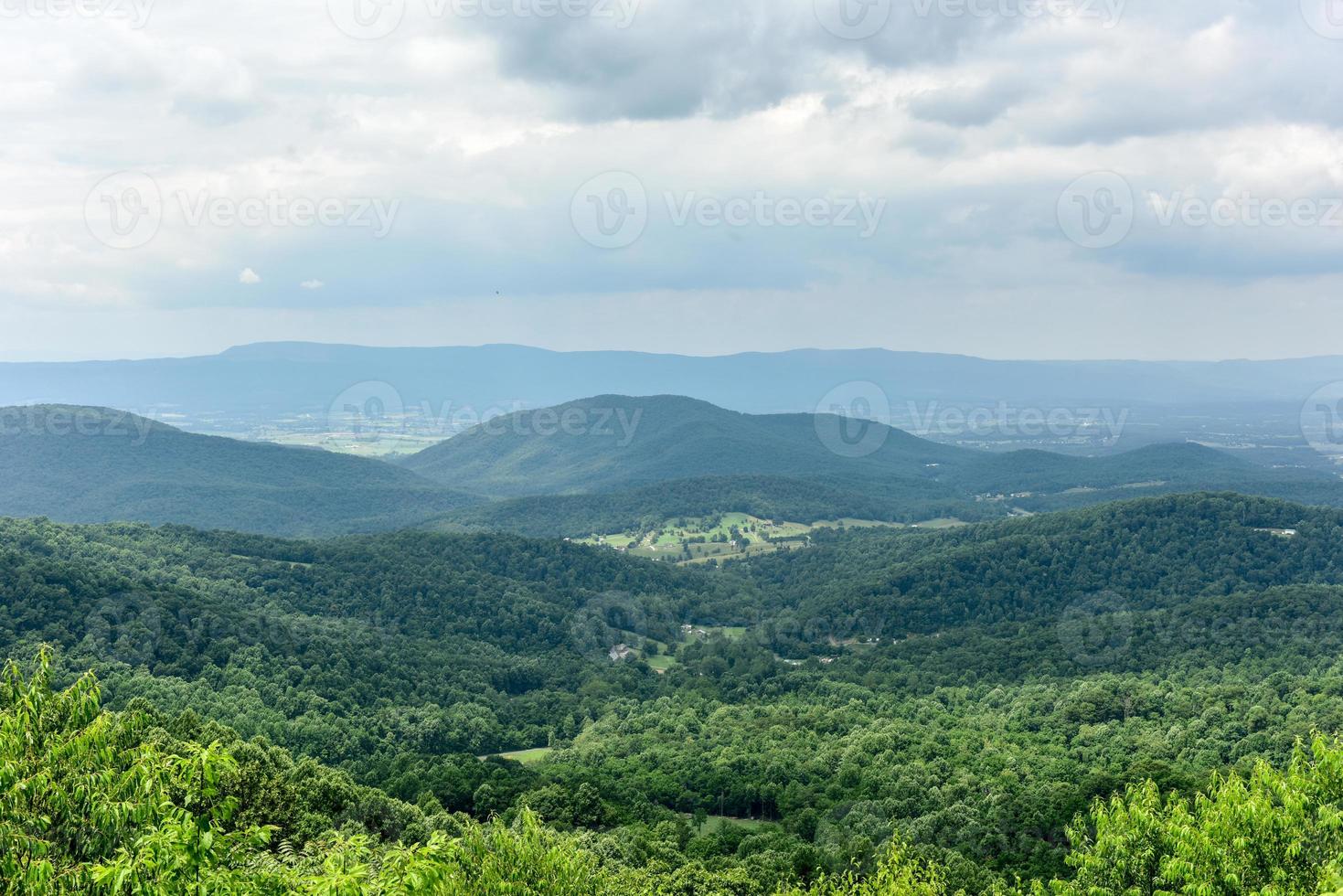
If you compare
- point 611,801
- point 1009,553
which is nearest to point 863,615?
point 1009,553

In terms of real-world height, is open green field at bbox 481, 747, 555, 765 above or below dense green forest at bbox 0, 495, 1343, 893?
below

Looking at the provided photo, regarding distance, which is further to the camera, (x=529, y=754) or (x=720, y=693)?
(x=720, y=693)

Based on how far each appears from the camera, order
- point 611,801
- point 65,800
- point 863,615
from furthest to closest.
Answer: point 863,615, point 611,801, point 65,800

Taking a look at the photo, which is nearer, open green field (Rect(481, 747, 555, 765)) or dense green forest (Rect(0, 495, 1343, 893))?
dense green forest (Rect(0, 495, 1343, 893))

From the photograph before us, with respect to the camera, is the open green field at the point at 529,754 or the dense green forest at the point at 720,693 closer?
the dense green forest at the point at 720,693

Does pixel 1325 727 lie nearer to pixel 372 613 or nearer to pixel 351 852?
pixel 351 852

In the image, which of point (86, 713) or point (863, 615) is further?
point (863, 615)

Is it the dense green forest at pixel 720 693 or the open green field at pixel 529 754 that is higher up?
the dense green forest at pixel 720 693

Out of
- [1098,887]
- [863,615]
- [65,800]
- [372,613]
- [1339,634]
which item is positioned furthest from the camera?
[863,615]
